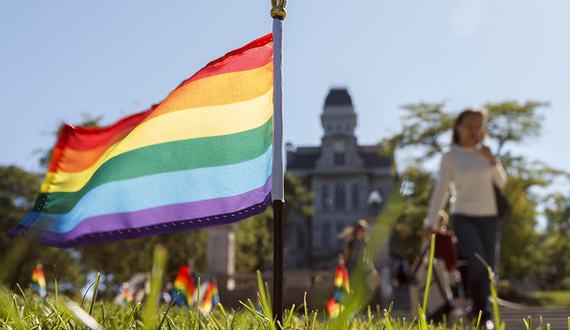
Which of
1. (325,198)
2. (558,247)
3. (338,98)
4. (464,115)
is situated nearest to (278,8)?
(464,115)

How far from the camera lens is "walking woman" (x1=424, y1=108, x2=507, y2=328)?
3906mm

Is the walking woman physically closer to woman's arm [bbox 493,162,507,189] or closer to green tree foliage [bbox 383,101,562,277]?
woman's arm [bbox 493,162,507,189]

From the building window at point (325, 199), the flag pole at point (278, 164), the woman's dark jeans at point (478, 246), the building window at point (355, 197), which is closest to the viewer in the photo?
the flag pole at point (278, 164)

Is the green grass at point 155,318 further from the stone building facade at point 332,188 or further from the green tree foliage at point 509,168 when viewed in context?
the stone building facade at point 332,188

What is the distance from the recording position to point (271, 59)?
2.36 m

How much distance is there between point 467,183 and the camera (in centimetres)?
412

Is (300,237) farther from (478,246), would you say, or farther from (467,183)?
(478,246)

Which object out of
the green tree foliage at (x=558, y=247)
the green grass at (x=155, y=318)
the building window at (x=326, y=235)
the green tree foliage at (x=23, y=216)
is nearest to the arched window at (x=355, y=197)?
the building window at (x=326, y=235)

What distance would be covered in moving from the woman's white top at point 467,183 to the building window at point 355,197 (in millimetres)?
44843

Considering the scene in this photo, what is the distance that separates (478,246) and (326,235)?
45.0 m

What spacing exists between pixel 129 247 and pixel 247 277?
7.33m

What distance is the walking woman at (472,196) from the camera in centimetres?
391

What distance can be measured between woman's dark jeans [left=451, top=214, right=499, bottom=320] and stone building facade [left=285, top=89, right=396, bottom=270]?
42.5m

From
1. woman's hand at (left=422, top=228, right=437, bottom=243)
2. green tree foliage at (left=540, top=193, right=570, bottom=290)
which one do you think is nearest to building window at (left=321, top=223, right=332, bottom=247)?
green tree foliage at (left=540, top=193, right=570, bottom=290)
